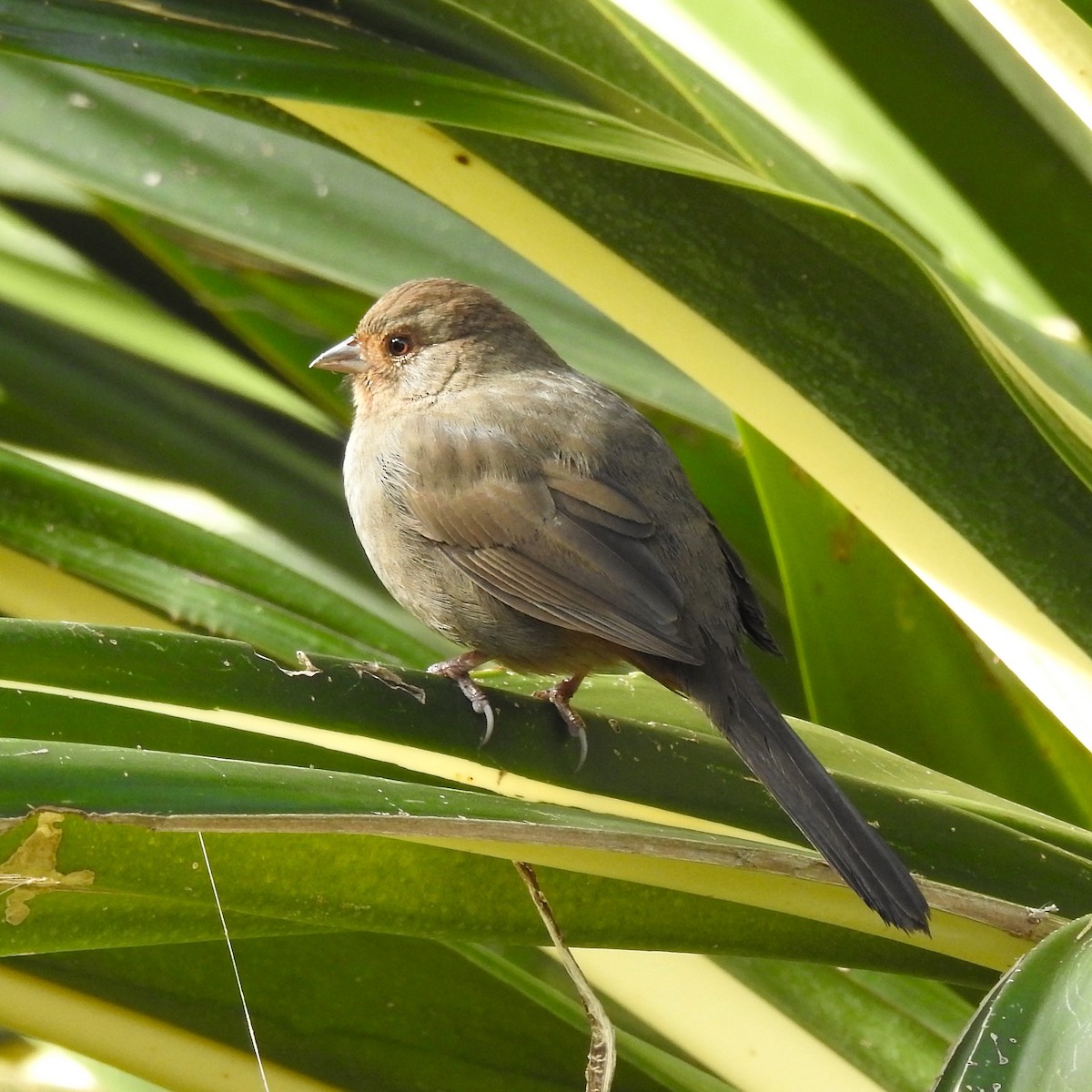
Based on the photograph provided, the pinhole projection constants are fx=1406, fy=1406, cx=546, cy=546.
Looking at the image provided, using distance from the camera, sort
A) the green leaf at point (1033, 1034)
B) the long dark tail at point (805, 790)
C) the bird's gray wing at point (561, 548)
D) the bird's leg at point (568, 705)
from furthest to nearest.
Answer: the bird's gray wing at point (561, 548), the bird's leg at point (568, 705), the long dark tail at point (805, 790), the green leaf at point (1033, 1034)

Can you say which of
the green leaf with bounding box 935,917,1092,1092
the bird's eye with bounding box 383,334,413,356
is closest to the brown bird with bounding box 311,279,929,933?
the bird's eye with bounding box 383,334,413,356

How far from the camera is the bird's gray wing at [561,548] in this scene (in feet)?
7.32

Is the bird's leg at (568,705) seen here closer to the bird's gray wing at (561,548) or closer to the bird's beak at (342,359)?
the bird's gray wing at (561,548)

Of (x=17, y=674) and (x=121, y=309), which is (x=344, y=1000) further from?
(x=121, y=309)

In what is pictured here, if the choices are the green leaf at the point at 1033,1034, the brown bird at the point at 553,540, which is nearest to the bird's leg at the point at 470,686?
the brown bird at the point at 553,540

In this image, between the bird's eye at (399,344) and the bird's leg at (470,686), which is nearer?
the bird's leg at (470,686)

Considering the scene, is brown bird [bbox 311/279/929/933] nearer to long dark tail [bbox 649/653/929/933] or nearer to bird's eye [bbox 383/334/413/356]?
long dark tail [bbox 649/653/929/933]

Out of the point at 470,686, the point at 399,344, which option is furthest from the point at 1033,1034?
the point at 399,344

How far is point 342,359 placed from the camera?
3.00 m

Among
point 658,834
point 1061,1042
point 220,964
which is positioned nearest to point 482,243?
point 220,964

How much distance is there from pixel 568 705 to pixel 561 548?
0.42m

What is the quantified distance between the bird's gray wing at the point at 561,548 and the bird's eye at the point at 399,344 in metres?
0.51

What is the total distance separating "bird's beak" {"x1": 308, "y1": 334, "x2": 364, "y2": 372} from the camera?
2.99 metres

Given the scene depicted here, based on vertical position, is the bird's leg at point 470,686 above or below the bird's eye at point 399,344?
below
